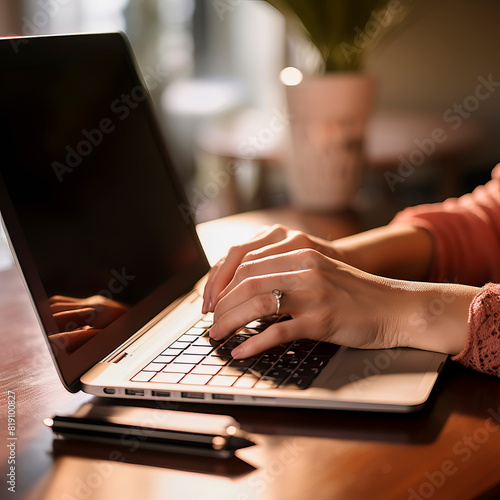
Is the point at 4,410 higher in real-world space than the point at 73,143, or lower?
lower

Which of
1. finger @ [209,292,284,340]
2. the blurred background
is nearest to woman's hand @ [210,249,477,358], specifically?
finger @ [209,292,284,340]

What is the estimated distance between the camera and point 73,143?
0.74 meters

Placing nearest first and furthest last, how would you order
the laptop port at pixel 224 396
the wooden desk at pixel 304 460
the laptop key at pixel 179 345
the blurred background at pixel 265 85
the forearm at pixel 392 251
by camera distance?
the wooden desk at pixel 304 460
the laptop port at pixel 224 396
the laptop key at pixel 179 345
the forearm at pixel 392 251
the blurred background at pixel 265 85

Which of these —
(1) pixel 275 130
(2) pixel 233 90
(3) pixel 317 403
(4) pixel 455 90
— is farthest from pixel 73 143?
(2) pixel 233 90

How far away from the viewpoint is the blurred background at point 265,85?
7.48ft

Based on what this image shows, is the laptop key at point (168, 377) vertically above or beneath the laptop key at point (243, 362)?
above

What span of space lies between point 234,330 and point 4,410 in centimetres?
23

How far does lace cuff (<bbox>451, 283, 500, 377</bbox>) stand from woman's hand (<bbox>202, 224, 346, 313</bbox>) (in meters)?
0.22

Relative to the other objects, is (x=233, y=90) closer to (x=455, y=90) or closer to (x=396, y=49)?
(x=396, y=49)

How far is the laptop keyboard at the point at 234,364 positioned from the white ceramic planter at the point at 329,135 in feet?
2.30

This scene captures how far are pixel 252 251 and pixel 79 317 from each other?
223mm

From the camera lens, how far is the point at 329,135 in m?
1.37

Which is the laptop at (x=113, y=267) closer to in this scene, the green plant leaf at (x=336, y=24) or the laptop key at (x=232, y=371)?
the laptop key at (x=232, y=371)

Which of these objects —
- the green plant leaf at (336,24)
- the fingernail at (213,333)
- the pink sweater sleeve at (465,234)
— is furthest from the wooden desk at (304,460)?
the green plant leaf at (336,24)
